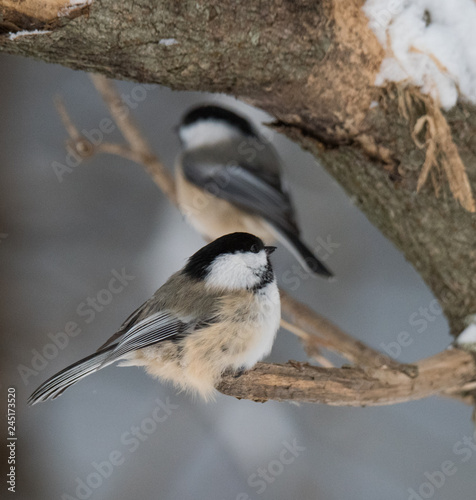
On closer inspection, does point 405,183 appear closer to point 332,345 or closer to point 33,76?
point 332,345

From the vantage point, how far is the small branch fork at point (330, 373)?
3.66 ft

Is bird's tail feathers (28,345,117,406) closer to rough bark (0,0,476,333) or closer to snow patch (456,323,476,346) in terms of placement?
rough bark (0,0,476,333)

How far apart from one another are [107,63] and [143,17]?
0.45ft

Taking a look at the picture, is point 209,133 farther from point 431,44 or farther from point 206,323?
→ point 206,323

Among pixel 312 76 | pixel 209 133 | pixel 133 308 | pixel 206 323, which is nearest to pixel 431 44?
pixel 312 76

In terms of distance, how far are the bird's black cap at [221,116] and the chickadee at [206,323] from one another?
101 centimetres

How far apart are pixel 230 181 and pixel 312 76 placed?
0.65 meters

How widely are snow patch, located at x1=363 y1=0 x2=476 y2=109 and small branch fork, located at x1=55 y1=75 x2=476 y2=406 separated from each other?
0.67 metres

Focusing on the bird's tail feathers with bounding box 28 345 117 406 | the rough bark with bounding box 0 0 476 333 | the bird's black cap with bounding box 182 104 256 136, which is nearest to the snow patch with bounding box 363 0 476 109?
the rough bark with bounding box 0 0 476 333

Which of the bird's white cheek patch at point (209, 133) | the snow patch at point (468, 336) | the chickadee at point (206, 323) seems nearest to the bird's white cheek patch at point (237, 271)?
the chickadee at point (206, 323)

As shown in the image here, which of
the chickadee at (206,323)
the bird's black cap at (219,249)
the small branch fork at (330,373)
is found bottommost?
the small branch fork at (330,373)

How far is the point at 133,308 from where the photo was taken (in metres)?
2.56

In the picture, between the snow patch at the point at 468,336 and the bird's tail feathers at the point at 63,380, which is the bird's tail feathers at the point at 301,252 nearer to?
the snow patch at the point at 468,336

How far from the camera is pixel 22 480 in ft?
7.32
